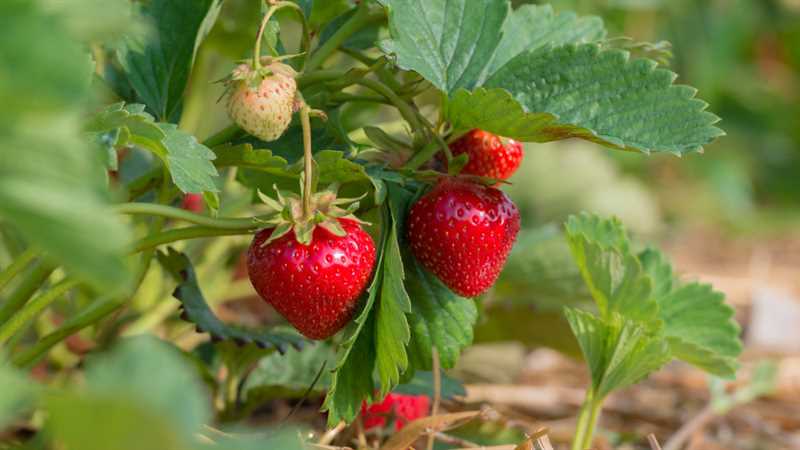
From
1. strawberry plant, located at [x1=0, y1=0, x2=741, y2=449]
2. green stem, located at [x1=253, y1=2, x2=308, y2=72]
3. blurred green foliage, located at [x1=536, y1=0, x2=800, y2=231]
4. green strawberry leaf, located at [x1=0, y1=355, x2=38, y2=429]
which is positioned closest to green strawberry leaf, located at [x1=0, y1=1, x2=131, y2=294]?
green strawberry leaf, located at [x1=0, y1=355, x2=38, y2=429]

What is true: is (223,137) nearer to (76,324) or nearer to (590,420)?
(76,324)

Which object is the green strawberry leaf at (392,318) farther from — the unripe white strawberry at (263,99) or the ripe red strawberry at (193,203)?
the ripe red strawberry at (193,203)

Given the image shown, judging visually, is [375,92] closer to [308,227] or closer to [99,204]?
[308,227]

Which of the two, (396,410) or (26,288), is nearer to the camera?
(26,288)

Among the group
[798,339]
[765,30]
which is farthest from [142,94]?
[765,30]


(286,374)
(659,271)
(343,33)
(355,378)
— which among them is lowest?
(286,374)

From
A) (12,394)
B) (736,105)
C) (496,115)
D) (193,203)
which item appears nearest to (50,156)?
(12,394)
